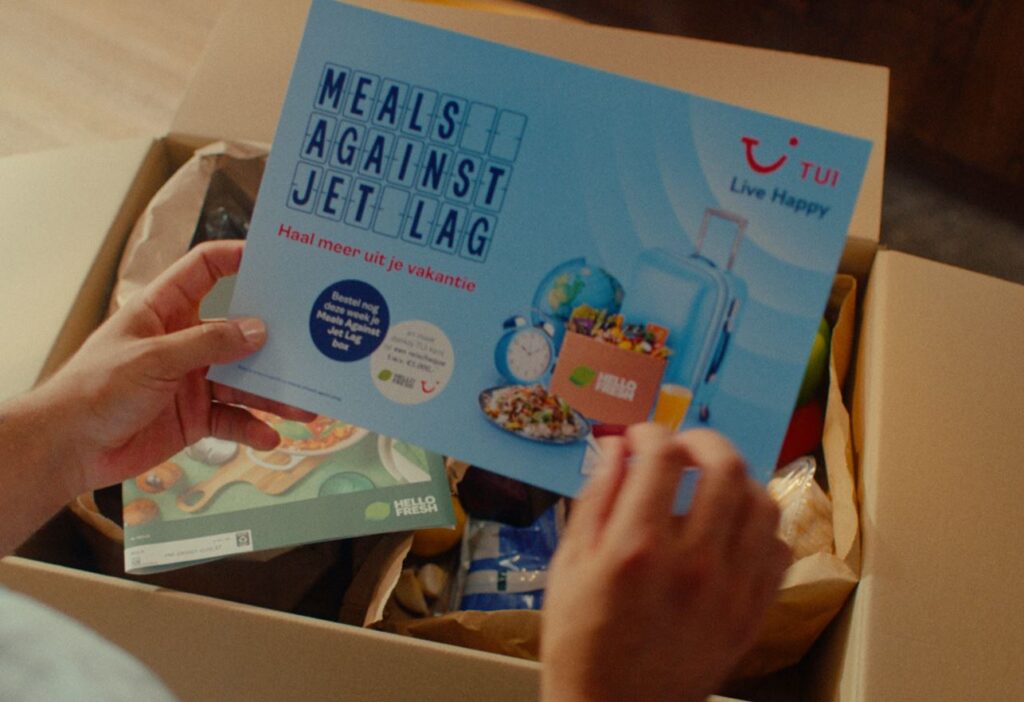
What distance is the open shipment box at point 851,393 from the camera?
2.40 feet

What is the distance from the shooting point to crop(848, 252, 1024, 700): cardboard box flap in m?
0.72

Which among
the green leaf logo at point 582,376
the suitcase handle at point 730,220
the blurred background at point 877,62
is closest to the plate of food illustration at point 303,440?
the green leaf logo at point 582,376

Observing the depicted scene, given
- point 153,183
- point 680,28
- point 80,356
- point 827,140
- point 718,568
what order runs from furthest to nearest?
point 680,28, point 153,183, point 80,356, point 827,140, point 718,568

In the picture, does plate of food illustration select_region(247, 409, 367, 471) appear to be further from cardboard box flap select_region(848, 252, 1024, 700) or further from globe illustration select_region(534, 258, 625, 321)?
cardboard box flap select_region(848, 252, 1024, 700)

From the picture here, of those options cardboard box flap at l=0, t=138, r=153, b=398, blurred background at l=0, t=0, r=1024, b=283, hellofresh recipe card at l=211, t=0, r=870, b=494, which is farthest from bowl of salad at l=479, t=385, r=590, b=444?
blurred background at l=0, t=0, r=1024, b=283

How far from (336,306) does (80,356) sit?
0.23 m

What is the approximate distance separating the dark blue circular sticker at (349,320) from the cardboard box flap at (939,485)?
448 mm

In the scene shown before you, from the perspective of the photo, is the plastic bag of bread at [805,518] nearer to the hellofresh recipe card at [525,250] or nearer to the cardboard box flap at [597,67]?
the hellofresh recipe card at [525,250]

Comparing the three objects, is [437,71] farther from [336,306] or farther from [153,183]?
[153,183]

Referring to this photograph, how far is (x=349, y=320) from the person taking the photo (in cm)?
76

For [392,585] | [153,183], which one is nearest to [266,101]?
[153,183]

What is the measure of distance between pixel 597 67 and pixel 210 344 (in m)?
0.57

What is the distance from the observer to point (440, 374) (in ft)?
2.47

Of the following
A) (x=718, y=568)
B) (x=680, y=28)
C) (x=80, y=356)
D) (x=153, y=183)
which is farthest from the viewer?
(x=680, y=28)
